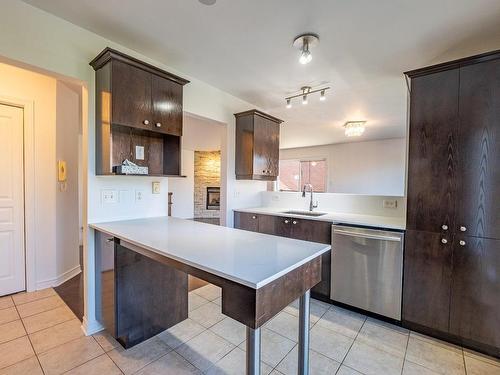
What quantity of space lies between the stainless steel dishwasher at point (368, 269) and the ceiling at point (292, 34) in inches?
63.2

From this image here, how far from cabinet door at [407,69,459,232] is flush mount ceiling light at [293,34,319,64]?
3.05ft

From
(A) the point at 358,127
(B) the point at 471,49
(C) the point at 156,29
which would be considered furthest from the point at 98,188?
(A) the point at 358,127

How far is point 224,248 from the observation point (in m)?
1.35

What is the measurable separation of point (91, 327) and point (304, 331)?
176cm

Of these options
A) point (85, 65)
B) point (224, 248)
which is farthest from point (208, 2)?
point (224, 248)

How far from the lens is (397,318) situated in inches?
84.0

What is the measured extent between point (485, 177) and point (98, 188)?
9.81 ft

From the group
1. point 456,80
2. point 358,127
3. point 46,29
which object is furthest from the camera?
point 358,127

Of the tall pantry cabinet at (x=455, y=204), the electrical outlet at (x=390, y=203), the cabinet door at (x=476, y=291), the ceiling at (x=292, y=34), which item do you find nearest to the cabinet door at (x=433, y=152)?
the tall pantry cabinet at (x=455, y=204)

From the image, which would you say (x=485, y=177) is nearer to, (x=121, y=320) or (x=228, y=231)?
(x=228, y=231)

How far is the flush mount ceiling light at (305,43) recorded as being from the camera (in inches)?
74.6

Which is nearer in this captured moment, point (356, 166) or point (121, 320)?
point (121, 320)

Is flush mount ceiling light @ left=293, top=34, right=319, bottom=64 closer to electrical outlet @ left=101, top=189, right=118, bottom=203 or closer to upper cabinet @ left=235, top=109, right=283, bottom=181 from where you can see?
upper cabinet @ left=235, top=109, right=283, bottom=181

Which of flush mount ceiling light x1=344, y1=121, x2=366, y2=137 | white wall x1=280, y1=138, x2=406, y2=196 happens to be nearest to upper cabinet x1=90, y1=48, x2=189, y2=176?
flush mount ceiling light x1=344, y1=121, x2=366, y2=137
